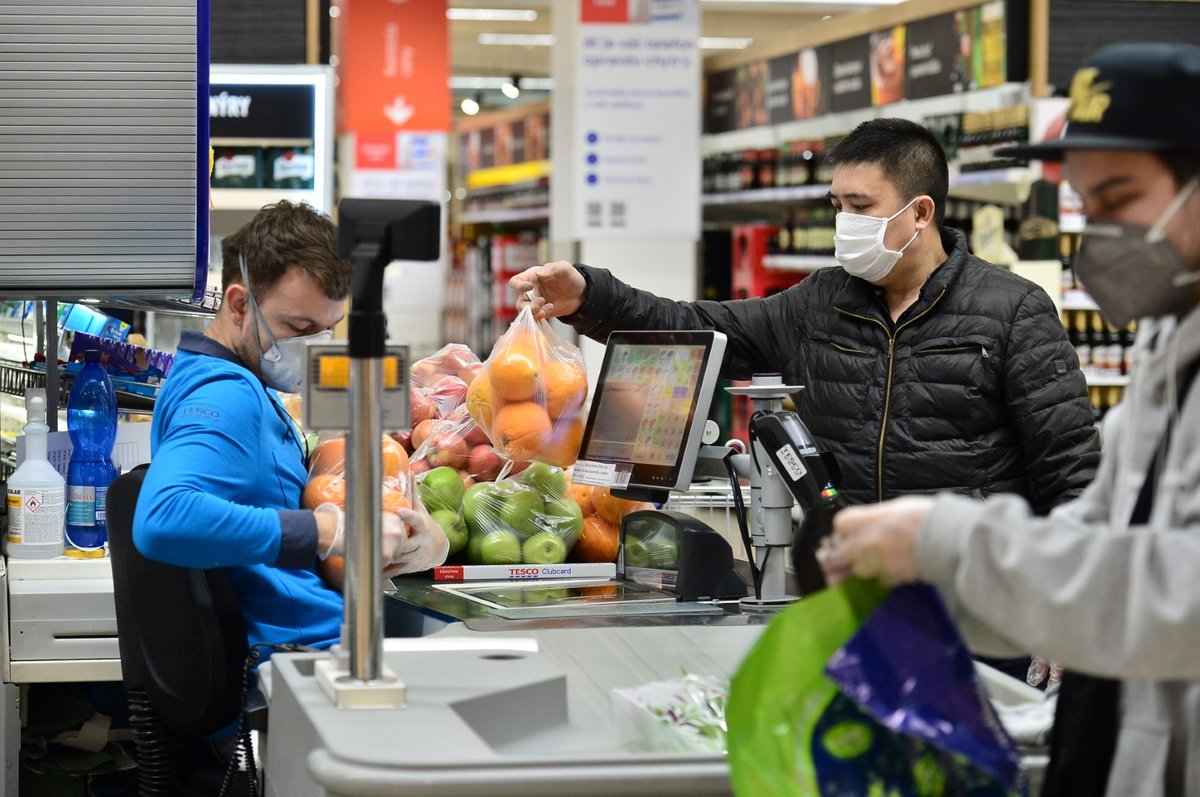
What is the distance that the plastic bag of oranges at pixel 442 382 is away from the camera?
3.33m

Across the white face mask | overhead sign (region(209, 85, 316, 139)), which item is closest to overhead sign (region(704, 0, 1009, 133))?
overhead sign (region(209, 85, 316, 139))

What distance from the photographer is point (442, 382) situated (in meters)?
3.37

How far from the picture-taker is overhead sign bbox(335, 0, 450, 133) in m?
10.4

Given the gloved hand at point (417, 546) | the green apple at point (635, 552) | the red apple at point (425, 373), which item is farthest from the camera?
the red apple at point (425, 373)

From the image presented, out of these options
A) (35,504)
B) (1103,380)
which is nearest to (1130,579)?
(35,504)

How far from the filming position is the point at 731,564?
8.89 ft

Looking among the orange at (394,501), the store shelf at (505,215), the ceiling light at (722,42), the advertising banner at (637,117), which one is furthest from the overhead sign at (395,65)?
the orange at (394,501)

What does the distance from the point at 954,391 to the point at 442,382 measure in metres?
1.15

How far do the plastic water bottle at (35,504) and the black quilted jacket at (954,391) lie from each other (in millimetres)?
1655

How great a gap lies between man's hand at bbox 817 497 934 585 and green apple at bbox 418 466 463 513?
169cm

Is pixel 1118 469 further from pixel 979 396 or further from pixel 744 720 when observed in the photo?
pixel 979 396

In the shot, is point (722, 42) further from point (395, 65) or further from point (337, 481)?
point (337, 481)

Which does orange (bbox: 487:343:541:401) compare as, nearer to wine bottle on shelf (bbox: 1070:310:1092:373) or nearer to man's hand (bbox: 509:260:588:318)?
man's hand (bbox: 509:260:588:318)

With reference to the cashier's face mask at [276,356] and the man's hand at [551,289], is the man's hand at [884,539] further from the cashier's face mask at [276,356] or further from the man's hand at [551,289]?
the man's hand at [551,289]
